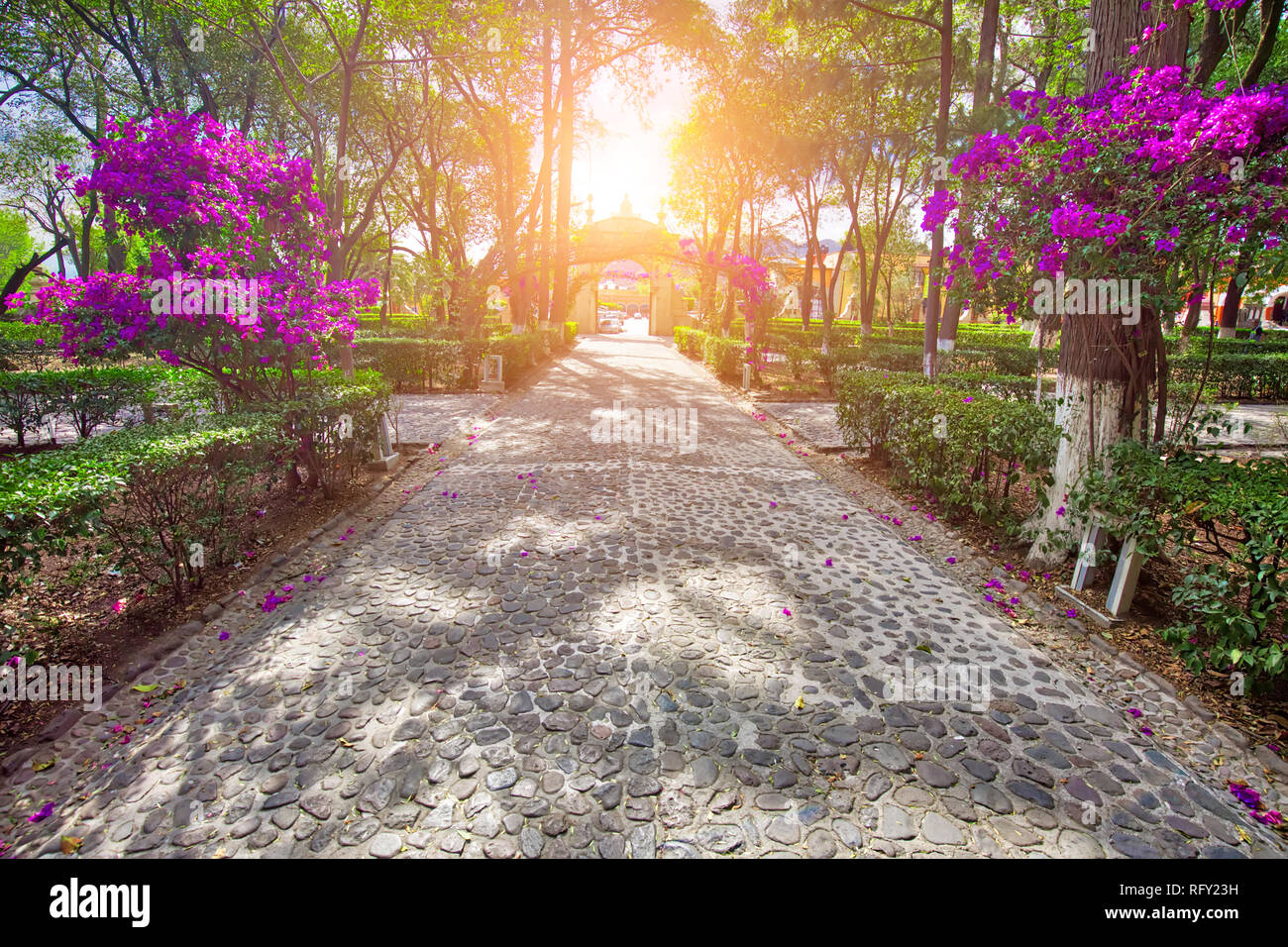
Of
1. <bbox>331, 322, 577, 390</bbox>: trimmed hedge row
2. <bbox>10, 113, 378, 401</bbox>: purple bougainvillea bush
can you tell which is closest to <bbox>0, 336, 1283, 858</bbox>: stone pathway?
<bbox>10, 113, 378, 401</bbox>: purple bougainvillea bush

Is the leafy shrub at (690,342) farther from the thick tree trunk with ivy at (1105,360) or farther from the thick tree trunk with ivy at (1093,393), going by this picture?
the thick tree trunk with ivy at (1093,393)

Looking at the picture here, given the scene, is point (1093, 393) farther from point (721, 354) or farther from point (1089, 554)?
point (721, 354)

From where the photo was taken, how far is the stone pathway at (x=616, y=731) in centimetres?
223

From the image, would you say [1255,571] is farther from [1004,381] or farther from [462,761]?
[1004,381]

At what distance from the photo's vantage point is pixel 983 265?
14.1ft

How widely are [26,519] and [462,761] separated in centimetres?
229

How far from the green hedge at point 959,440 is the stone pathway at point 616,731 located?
1.16m

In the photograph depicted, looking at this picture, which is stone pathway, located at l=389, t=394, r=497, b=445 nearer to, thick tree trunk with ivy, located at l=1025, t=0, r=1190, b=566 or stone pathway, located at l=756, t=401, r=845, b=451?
stone pathway, located at l=756, t=401, r=845, b=451

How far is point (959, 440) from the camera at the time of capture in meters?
5.64

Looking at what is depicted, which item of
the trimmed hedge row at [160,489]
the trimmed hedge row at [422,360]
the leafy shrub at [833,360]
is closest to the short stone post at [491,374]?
the trimmed hedge row at [422,360]

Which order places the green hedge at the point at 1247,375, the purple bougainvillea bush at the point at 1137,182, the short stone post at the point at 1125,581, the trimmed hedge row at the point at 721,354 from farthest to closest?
the trimmed hedge row at the point at 721,354 < the green hedge at the point at 1247,375 < the short stone post at the point at 1125,581 < the purple bougainvillea bush at the point at 1137,182

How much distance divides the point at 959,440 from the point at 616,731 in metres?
4.60

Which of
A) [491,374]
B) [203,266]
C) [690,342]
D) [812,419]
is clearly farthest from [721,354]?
[203,266]
